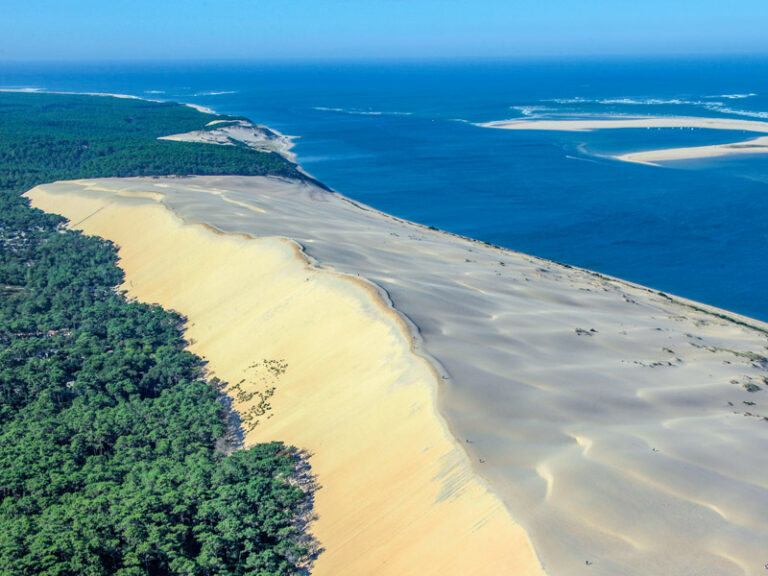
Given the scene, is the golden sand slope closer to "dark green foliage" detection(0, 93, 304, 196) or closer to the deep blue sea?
the deep blue sea

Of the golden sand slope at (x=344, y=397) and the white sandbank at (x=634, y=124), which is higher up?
the white sandbank at (x=634, y=124)

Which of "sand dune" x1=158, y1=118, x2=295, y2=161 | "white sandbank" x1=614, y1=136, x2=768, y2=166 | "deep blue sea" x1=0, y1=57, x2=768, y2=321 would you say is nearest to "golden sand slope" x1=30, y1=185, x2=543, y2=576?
"deep blue sea" x1=0, y1=57, x2=768, y2=321

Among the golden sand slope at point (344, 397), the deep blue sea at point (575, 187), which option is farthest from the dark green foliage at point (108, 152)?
the golden sand slope at point (344, 397)

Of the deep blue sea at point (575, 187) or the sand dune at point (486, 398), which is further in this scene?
the deep blue sea at point (575, 187)

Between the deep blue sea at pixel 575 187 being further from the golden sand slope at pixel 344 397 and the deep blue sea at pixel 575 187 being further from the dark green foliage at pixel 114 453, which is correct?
the dark green foliage at pixel 114 453

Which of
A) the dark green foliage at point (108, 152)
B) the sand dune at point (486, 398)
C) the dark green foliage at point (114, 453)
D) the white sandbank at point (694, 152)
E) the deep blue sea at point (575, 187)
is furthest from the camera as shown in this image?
the white sandbank at point (694, 152)

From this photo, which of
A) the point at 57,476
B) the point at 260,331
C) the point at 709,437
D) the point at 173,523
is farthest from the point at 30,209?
the point at 709,437

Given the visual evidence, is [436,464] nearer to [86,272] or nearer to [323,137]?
[86,272]
